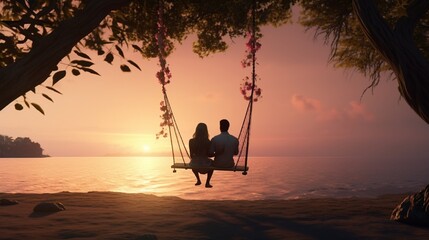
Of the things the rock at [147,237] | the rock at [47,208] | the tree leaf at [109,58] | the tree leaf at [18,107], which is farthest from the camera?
the rock at [47,208]

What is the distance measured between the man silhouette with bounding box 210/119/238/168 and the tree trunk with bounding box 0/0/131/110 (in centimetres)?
680

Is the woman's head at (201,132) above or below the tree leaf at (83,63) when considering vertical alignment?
below

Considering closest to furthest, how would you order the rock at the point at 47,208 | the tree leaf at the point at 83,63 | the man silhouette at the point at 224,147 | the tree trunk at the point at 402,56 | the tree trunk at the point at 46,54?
the tree trunk at the point at 46,54, the tree leaf at the point at 83,63, the tree trunk at the point at 402,56, the rock at the point at 47,208, the man silhouette at the point at 224,147

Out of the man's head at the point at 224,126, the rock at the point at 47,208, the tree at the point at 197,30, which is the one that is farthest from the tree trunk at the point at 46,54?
the man's head at the point at 224,126

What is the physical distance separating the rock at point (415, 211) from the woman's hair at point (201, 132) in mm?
4965

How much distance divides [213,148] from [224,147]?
0.97 feet

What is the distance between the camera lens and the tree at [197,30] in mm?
5574

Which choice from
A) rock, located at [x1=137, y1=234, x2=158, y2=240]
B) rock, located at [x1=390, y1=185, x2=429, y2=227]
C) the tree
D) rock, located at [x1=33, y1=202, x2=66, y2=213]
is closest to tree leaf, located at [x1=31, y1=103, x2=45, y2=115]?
the tree

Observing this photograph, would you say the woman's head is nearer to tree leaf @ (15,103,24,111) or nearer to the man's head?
the man's head

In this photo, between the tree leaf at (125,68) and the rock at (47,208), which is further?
the rock at (47,208)

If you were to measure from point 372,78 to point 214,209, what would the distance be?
7.51 metres

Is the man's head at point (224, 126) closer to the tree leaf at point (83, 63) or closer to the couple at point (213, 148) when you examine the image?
the couple at point (213, 148)

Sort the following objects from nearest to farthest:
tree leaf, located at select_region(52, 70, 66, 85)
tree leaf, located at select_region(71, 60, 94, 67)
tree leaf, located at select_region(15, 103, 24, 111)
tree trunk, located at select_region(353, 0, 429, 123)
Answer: tree leaf, located at select_region(52, 70, 66, 85) < tree leaf, located at select_region(71, 60, 94, 67) < tree leaf, located at select_region(15, 103, 24, 111) < tree trunk, located at select_region(353, 0, 429, 123)

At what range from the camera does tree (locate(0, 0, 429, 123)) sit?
557cm
